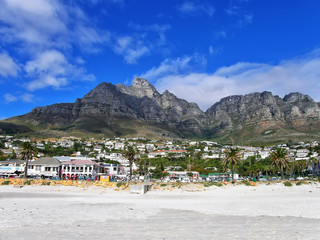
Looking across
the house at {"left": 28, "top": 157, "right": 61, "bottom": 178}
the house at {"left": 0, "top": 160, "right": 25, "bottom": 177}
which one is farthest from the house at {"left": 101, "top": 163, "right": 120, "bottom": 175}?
the house at {"left": 0, "top": 160, "right": 25, "bottom": 177}

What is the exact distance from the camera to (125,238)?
1105 cm

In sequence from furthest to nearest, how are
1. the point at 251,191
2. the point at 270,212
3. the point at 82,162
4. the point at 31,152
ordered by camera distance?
the point at 82,162, the point at 31,152, the point at 251,191, the point at 270,212

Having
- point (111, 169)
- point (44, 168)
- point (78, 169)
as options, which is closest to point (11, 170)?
point (44, 168)

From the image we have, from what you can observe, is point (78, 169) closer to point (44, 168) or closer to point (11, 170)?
point (44, 168)

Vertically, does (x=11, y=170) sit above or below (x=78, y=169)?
below

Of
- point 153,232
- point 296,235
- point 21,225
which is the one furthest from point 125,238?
point 296,235

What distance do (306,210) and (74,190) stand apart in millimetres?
33334

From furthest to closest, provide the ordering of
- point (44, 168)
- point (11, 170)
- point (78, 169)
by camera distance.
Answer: point (11, 170) < point (78, 169) < point (44, 168)

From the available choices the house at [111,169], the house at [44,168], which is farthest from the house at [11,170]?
the house at [111,169]

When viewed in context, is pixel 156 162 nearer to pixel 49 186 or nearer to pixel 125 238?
pixel 49 186

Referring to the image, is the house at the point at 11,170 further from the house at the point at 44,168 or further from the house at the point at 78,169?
the house at the point at 78,169

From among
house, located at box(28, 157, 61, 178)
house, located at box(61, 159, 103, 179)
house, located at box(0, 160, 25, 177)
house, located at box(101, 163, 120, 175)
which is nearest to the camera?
house, located at box(28, 157, 61, 178)

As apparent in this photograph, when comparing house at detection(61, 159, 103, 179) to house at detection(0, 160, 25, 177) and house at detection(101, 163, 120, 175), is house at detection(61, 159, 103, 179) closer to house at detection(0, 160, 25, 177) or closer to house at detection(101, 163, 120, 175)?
house at detection(0, 160, 25, 177)

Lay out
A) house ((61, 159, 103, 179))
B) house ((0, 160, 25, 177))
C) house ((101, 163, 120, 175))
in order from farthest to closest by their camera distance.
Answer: house ((101, 163, 120, 175))
house ((0, 160, 25, 177))
house ((61, 159, 103, 179))
